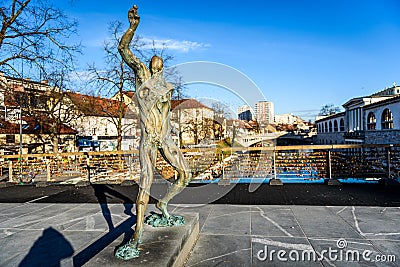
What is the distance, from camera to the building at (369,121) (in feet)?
121

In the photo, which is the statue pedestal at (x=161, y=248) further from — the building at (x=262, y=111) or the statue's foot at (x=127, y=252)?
the building at (x=262, y=111)

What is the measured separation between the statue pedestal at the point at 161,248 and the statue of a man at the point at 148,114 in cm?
24

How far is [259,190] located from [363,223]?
12.5ft

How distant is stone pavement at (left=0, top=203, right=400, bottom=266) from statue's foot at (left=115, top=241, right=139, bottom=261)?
274 millimetres

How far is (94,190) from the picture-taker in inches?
376

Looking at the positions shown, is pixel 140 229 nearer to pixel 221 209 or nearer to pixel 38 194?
pixel 221 209

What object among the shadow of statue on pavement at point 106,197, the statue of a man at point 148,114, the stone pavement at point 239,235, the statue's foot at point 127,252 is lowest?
the shadow of statue on pavement at point 106,197

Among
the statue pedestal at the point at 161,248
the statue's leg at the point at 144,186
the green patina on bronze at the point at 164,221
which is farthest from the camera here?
the green patina on bronze at the point at 164,221

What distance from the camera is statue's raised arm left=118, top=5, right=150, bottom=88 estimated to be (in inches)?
134

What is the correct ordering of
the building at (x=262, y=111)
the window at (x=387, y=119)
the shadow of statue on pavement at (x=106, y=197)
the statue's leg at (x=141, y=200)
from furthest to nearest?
1. the window at (x=387, y=119)
2. the building at (x=262, y=111)
3. the shadow of statue on pavement at (x=106, y=197)
4. the statue's leg at (x=141, y=200)

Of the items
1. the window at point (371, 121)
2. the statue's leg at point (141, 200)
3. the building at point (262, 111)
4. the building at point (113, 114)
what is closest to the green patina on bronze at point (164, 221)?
the statue's leg at point (141, 200)

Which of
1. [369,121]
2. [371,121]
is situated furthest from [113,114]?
[369,121]

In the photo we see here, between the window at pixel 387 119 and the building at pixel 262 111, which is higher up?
the window at pixel 387 119

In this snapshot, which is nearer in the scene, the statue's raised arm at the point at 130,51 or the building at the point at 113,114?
the statue's raised arm at the point at 130,51
